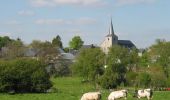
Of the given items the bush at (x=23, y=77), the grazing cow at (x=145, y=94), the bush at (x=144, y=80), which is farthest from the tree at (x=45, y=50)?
the grazing cow at (x=145, y=94)

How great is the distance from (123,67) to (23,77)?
32.9 metres

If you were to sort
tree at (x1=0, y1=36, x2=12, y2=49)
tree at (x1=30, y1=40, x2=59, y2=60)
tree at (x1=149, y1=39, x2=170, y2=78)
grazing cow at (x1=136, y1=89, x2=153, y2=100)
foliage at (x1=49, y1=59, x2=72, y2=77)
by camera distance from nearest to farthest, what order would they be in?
grazing cow at (x1=136, y1=89, x2=153, y2=100), tree at (x1=149, y1=39, x2=170, y2=78), foliage at (x1=49, y1=59, x2=72, y2=77), tree at (x1=30, y1=40, x2=59, y2=60), tree at (x1=0, y1=36, x2=12, y2=49)

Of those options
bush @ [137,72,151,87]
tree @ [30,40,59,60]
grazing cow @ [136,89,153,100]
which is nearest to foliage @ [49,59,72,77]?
tree @ [30,40,59,60]

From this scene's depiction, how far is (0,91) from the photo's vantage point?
4972cm

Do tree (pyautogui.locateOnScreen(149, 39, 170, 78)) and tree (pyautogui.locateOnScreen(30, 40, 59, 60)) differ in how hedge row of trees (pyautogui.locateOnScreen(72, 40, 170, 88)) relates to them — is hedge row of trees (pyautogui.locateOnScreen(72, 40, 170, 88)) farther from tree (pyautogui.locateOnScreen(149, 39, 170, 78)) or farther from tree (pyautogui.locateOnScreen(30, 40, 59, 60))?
tree (pyautogui.locateOnScreen(30, 40, 59, 60))

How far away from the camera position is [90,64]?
280ft

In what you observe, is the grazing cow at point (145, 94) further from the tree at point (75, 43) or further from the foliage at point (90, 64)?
the tree at point (75, 43)

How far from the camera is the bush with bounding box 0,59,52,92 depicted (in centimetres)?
5084

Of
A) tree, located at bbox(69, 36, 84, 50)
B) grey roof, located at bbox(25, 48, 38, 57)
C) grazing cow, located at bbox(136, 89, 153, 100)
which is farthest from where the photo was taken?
tree, located at bbox(69, 36, 84, 50)

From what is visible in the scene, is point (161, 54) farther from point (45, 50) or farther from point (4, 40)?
point (4, 40)

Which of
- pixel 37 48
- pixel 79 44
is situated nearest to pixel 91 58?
pixel 37 48

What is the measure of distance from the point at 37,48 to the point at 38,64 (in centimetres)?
7903

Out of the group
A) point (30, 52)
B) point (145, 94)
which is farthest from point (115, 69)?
point (30, 52)

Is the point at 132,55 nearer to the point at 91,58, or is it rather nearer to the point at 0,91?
the point at 91,58
